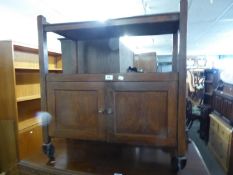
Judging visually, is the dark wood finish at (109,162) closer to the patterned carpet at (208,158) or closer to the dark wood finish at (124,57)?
the dark wood finish at (124,57)

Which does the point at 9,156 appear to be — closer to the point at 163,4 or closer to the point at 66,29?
the point at 66,29

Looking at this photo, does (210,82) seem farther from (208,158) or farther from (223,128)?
(208,158)

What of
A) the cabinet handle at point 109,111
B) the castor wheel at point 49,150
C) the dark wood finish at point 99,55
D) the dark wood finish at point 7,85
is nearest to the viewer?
the cabinet handle at point 109,111

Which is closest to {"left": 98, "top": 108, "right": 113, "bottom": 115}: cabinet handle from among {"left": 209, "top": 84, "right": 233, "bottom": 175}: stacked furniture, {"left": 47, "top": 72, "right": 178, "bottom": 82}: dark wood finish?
Result: {"left": 47, "top": 72, "right": 178, "bottom": 82}: dark wood finish

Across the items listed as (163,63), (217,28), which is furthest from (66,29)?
(163,63)

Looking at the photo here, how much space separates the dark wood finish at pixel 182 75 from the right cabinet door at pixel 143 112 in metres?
0.03

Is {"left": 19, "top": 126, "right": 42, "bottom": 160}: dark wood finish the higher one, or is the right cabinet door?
the right cabinet door

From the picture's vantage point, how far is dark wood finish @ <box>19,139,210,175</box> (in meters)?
1.12

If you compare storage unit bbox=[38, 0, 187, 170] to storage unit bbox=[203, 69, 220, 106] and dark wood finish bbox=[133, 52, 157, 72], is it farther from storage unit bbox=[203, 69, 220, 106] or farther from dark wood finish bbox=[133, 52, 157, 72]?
storage unit bbox=[203, 69, 220, 106]

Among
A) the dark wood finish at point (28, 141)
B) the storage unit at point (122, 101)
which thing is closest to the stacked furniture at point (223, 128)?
the storage unit at point (122, 101)

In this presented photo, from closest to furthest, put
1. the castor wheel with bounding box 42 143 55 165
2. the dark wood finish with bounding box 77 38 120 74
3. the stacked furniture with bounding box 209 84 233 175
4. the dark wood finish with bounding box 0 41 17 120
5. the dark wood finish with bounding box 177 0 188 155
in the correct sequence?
the dark wood finish with bounding box 177 0 188 155 < the castor wheel with bounding box 42 143 55 165 < the dark wood finish with bounding box 77 38 120 74 < the dark wood finish with bounding box 0 41 17 120 < the stacked furniture with bounding box 209 84 233 175

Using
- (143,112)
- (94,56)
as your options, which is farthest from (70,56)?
(143,112)

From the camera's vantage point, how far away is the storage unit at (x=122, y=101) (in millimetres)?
985

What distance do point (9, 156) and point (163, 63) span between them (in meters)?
8.77
